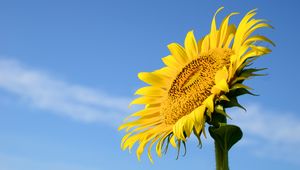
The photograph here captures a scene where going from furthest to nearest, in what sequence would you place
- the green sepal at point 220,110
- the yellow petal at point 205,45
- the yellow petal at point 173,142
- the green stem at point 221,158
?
the yellow petal at point 205,45 → the yellow petal at point 173,142 → the green stem at point 221,158 → the green sepal at point 220,110

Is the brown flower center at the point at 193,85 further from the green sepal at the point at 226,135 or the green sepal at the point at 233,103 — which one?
the green sepal at the point at 226,135

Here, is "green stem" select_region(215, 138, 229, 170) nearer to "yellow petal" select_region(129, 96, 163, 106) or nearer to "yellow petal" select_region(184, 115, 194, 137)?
"yellow petal" select_region(184, 115, 194, 137)

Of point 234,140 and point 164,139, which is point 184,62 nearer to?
point 164,139

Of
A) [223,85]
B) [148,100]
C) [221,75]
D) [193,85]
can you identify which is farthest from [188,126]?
[148,100]

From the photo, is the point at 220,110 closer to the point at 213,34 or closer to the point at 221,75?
the point at 221,75

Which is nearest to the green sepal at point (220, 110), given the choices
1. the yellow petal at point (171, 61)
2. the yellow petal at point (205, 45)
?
the yellow petal at point (205, 45)

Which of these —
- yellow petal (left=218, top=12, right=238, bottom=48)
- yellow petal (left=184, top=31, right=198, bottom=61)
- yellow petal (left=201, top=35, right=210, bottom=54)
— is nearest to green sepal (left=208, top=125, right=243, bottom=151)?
yellow petal (left=218, top=12, right=238, bottom=48)

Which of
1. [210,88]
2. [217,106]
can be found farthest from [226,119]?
[210,88]
